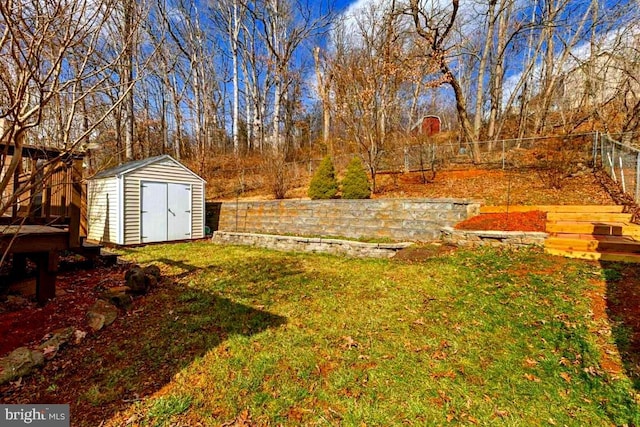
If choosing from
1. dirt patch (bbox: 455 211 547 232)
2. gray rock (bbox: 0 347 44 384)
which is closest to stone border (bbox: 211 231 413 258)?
dirt patch (bbox: 455 211 547 232)

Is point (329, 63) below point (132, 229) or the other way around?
the other way around

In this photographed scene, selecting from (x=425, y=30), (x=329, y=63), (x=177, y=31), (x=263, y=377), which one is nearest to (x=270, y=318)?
(x=263, y=377)

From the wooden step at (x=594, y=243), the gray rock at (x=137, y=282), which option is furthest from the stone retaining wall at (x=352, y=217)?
the gray rock at (x=137, y=282)

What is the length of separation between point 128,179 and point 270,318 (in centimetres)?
755

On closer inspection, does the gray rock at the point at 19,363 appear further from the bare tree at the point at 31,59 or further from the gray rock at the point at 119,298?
the bare tree at the point at 31,59

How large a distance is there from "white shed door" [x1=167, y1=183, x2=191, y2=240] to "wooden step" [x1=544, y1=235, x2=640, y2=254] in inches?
385

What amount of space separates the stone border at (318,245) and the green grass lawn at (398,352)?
1711mm

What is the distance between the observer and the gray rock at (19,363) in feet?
7.45

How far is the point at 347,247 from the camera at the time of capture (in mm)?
6816

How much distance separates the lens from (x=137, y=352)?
2699 mm

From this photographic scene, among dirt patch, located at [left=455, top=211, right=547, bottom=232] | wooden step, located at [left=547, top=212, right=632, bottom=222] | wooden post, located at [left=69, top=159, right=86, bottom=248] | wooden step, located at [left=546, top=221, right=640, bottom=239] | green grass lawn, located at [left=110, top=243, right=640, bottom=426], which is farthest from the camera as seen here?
dirt patch, located at [left=455, top=211, right=547, bottom=232]

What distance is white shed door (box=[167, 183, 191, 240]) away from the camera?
9523 mm

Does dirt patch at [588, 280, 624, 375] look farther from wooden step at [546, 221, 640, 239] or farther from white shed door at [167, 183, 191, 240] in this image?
white shed door at [167, 183, 191, 240]

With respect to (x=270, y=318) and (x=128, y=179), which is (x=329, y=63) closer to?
(x=128, y=179)
